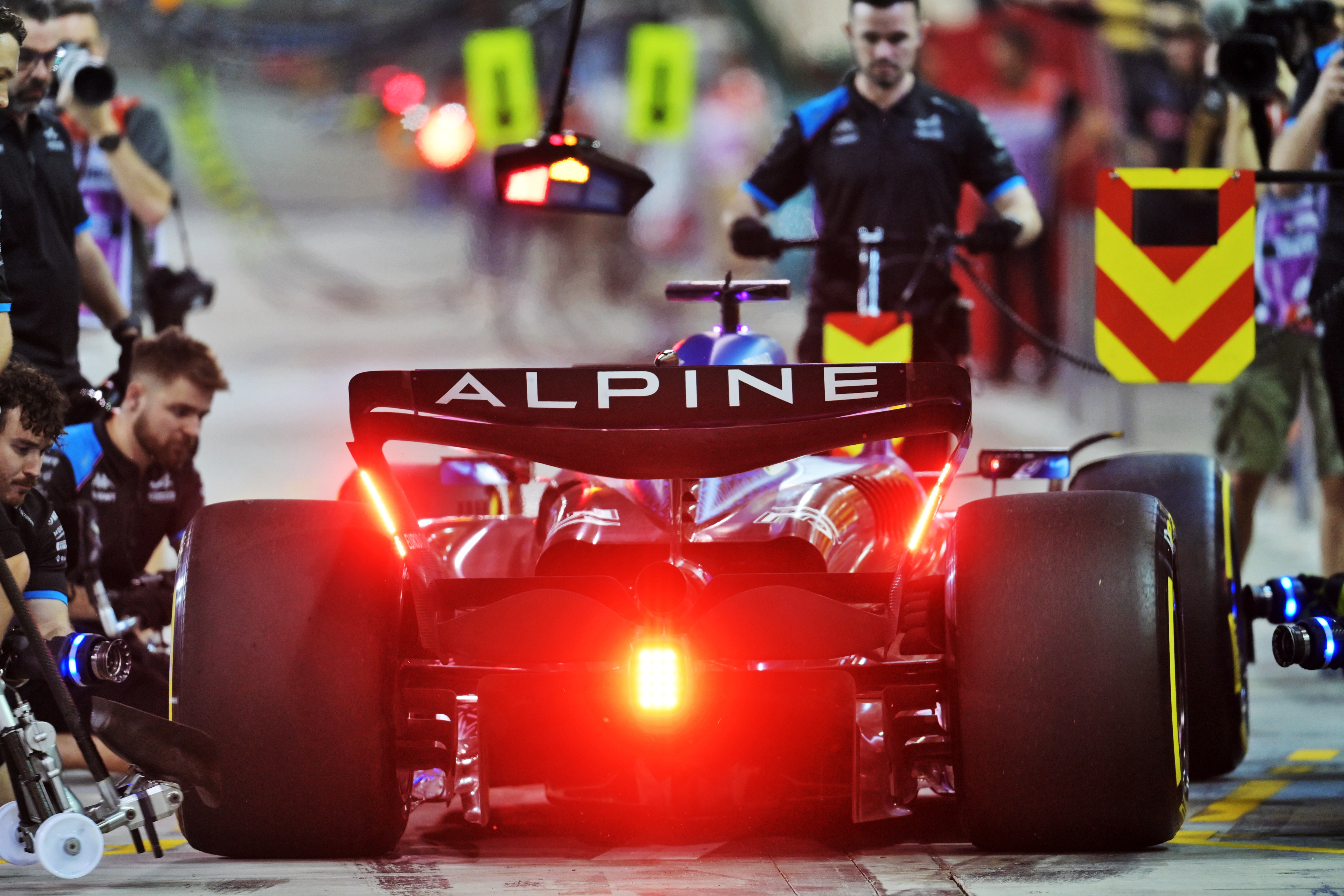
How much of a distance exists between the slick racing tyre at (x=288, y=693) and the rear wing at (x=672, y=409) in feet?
1.01

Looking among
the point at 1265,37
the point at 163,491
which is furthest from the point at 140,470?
the point at 1265,37

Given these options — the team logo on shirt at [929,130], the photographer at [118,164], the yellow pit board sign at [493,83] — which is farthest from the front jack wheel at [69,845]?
the yellow pit board sign at [493,83]

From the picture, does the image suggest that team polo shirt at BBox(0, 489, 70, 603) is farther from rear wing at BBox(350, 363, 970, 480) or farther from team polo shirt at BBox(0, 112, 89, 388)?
rear wing at BBox(350, 363, 970, 480)

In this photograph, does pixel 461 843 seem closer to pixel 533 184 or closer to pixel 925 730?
pixel 925 730

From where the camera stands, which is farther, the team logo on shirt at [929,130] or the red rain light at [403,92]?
the red rain light at [403,92]

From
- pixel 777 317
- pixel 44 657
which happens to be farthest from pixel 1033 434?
pixel 44 657

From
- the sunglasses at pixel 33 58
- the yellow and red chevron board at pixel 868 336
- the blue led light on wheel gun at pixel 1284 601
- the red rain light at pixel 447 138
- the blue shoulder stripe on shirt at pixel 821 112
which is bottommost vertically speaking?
the blue led light on wheel gun at pixel 1284 601

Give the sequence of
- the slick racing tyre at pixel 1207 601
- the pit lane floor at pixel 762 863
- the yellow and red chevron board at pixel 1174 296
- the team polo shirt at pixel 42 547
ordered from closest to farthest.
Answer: the pit lane floor at pixel 762 863
the team polo shirt at pixel 42 547
the slick racing tyre at pixel 1207 601
the yellow and red chevron board at pixel 1174 296

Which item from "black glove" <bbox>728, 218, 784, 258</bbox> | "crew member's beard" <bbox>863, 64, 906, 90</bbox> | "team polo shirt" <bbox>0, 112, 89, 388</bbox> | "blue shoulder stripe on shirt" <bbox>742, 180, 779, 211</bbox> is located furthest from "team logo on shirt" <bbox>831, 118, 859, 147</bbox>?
"team polo shirt" <bbox>0, 112, 89, 388</bbox>

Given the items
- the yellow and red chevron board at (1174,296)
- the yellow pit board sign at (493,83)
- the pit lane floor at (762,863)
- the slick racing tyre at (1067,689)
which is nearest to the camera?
the pit lane floor at (762,863)

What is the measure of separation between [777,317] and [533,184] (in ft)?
38.5

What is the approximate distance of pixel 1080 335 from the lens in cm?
1229

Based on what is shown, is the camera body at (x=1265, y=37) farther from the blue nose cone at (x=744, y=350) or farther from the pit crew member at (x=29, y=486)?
the pit crew member at (x=29, y=486)

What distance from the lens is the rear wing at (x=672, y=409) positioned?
10.0ft
